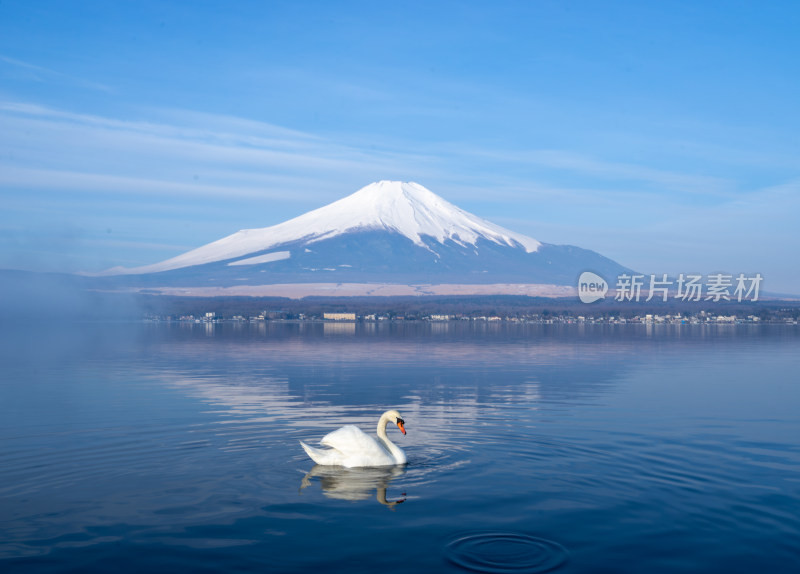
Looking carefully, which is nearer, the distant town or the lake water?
the lake water

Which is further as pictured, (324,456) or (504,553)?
(324,456)

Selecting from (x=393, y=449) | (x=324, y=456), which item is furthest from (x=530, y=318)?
(x=324, y=456)

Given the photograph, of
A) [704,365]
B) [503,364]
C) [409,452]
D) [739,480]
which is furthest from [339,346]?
[739,480]

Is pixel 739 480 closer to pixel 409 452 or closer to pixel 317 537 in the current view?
pixel 409 452

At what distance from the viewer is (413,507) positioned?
46.8ft

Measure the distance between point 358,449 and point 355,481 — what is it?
101 cm

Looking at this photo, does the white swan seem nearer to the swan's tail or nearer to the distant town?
the swan's tail

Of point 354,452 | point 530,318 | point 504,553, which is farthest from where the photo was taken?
point 530,318

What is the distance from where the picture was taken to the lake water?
1185cm

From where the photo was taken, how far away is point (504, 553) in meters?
11.7

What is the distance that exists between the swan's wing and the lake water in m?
0.32

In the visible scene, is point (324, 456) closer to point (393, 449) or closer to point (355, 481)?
point (355, 481)

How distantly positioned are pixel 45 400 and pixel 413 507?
61.6ft

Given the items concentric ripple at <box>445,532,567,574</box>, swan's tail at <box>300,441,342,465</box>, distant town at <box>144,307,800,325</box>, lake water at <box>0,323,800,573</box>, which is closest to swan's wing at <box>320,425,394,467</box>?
swan's tail at <box>300,441,342,465</box>
